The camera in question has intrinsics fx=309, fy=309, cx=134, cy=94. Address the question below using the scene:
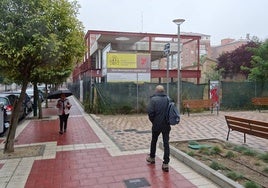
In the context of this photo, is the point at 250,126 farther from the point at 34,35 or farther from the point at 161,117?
the point at 34,35

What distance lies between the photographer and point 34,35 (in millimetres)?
7328

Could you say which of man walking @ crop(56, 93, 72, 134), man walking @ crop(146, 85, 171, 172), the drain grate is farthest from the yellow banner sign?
the drain grate

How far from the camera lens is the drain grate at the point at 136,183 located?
5527 millimetres

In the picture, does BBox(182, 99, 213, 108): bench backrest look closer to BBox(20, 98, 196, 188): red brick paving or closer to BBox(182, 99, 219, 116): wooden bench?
BBox(182, 99, 219, 116): wooden bench

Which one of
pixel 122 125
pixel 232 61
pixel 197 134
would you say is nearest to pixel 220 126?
pixel 197 134

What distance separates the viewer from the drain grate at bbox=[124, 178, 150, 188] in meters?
5.53

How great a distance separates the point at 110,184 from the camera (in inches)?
222

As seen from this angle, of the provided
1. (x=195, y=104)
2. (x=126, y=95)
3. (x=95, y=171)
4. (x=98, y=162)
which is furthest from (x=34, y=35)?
(x=195, y=104)

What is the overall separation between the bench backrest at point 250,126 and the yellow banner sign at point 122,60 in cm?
1285

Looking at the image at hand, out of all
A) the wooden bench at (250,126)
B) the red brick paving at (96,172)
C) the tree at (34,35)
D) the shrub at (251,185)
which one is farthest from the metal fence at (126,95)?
the shrub at (251,185)

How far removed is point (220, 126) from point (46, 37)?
7741mm

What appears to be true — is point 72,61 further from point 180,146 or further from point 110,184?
point 110,184

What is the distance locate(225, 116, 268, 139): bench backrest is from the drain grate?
340 cm

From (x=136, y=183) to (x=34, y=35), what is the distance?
421 centimetres
